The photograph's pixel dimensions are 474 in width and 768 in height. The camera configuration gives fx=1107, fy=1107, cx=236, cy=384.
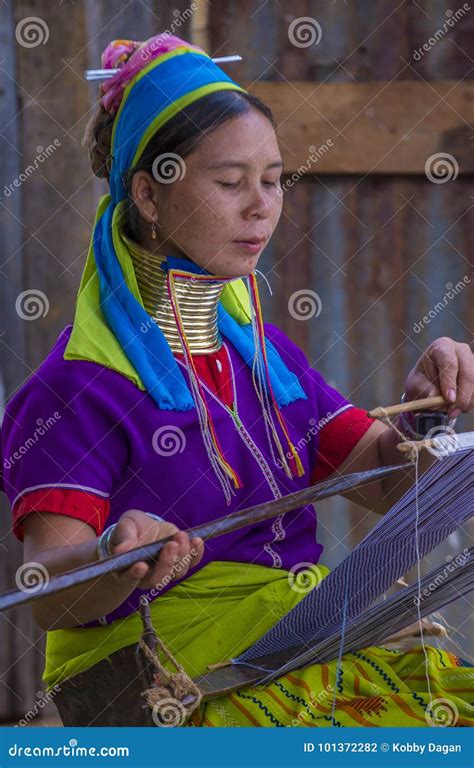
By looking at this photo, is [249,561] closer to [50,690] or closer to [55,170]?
[50,690]

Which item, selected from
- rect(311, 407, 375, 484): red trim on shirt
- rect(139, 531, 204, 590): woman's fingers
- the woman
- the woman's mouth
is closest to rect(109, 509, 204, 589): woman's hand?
rect(139, 531, 204, 590): woman's fingers

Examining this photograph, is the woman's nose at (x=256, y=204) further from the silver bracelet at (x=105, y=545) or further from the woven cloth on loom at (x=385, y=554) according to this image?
the silver bracelet at (x=105, y=545)

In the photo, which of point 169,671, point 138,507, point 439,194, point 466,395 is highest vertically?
point 439,194

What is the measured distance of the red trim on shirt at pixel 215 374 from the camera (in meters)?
2.32

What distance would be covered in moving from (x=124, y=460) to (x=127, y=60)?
2.76 feet

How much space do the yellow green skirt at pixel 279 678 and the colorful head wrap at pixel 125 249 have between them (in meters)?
0.39

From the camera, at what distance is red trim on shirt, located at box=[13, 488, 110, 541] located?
206 centimetres

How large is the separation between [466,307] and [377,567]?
6.11 ft

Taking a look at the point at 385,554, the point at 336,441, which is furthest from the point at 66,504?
the point at 336,441

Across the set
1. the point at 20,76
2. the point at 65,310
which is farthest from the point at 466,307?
the point at 20,76

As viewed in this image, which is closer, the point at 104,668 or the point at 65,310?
the point at 104,668

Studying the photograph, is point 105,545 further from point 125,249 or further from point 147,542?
point 125,249

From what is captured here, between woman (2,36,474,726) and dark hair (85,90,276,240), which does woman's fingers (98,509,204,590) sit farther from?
dark hair (85,90,276,240)

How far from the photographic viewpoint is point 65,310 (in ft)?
11.7
